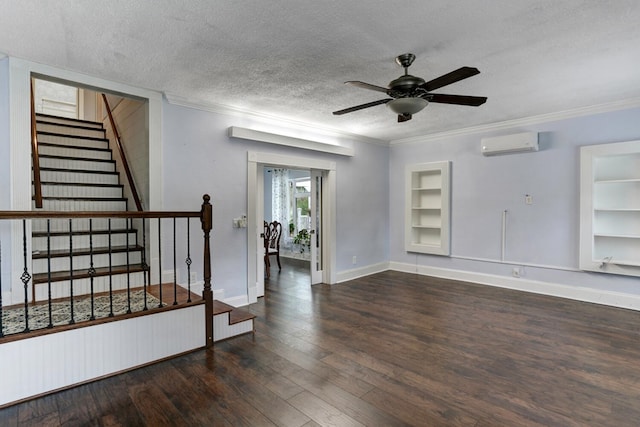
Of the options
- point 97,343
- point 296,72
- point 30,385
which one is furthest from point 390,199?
point 30,385

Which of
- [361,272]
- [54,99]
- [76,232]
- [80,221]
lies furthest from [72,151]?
[361,272]

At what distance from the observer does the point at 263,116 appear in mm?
4699

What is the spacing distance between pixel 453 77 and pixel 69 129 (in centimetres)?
580

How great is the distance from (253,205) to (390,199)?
3.25 m

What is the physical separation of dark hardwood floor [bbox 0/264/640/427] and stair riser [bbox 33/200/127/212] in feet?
7.85

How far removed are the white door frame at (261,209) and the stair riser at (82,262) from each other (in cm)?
140

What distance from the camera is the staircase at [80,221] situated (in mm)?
3371

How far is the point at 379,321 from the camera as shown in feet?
12.6

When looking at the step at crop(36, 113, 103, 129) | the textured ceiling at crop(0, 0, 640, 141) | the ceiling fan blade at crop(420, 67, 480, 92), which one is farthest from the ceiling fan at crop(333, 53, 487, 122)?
the step at crop(36, 113, 103, 129)

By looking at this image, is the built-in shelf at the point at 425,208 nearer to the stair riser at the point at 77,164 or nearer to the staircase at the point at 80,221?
the staircase at the point at 80,221

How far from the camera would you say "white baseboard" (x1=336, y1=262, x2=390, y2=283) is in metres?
5.83

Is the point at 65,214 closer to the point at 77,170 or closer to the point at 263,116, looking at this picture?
the point at 77,170

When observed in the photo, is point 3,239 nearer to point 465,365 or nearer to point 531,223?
point 465,365

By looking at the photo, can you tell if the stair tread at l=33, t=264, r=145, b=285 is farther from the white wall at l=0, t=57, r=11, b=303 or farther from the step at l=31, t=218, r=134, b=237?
the step at l=31, t=218, r=134, b=237
